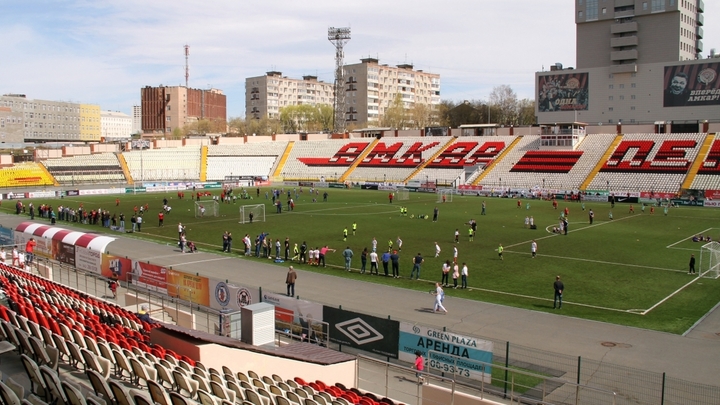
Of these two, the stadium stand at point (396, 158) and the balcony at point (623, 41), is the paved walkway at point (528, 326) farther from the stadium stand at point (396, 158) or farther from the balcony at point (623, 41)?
the balcony at point (623, 41)

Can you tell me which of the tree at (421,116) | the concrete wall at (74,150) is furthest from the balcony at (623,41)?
the concrete wall at (74,150)

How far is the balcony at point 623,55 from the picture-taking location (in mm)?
99000

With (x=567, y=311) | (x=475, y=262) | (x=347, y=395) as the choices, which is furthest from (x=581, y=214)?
(x=347, y=395)

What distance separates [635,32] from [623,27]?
209 centimetres

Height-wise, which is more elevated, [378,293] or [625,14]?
[625,14]

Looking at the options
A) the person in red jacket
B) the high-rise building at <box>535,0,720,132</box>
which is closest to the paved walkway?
the person in red jacket

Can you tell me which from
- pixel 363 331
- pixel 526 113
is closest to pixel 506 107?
pixel 526 113

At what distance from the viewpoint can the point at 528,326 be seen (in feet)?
67.3

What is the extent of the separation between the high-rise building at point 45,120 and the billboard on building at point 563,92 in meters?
112

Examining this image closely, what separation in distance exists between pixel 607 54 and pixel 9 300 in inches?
4191

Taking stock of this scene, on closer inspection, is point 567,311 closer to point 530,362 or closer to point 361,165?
point 530,362

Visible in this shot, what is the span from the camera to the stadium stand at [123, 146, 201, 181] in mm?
93812

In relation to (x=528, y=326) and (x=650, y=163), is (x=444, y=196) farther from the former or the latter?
(x=528, y=326)

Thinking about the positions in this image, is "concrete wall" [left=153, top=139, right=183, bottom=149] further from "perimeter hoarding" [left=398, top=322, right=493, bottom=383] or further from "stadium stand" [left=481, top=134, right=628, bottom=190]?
"perimeter hoarding" [left=398, top=322, right=493, bottom=383]
